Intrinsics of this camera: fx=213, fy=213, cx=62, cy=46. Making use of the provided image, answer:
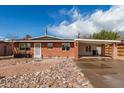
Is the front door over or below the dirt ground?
over

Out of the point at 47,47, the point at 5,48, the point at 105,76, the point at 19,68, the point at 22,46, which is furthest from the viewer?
the point at 5,48

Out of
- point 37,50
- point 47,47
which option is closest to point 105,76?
point 47,47

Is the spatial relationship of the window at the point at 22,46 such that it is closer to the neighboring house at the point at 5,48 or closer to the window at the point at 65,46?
the window at the point at 65,46

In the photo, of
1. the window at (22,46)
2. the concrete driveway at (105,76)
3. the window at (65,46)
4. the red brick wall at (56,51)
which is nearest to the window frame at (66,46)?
the window at (65,46)

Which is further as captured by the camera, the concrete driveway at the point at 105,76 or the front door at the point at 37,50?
the front door at the point at 37,50

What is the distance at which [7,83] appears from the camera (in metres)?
9.40

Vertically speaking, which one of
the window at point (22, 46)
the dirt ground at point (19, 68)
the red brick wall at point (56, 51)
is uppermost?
the window at point (22, 46)

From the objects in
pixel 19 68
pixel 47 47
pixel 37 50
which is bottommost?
pixel 19 68

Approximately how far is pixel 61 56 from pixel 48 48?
2.03 metres

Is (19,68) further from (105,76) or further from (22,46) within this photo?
(22,46)

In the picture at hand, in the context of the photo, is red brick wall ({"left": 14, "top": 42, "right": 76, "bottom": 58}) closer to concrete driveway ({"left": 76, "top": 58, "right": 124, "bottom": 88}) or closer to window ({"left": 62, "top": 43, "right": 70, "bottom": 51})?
window ({"left": 62, "top": 43, "right": 70, "bottom": 51})

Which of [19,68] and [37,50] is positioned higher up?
[37,50]

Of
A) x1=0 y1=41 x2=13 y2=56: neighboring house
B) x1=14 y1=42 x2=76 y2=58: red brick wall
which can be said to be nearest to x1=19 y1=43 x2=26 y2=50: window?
x1=14 y1=42 x2=76 y2=58: red brick wall
